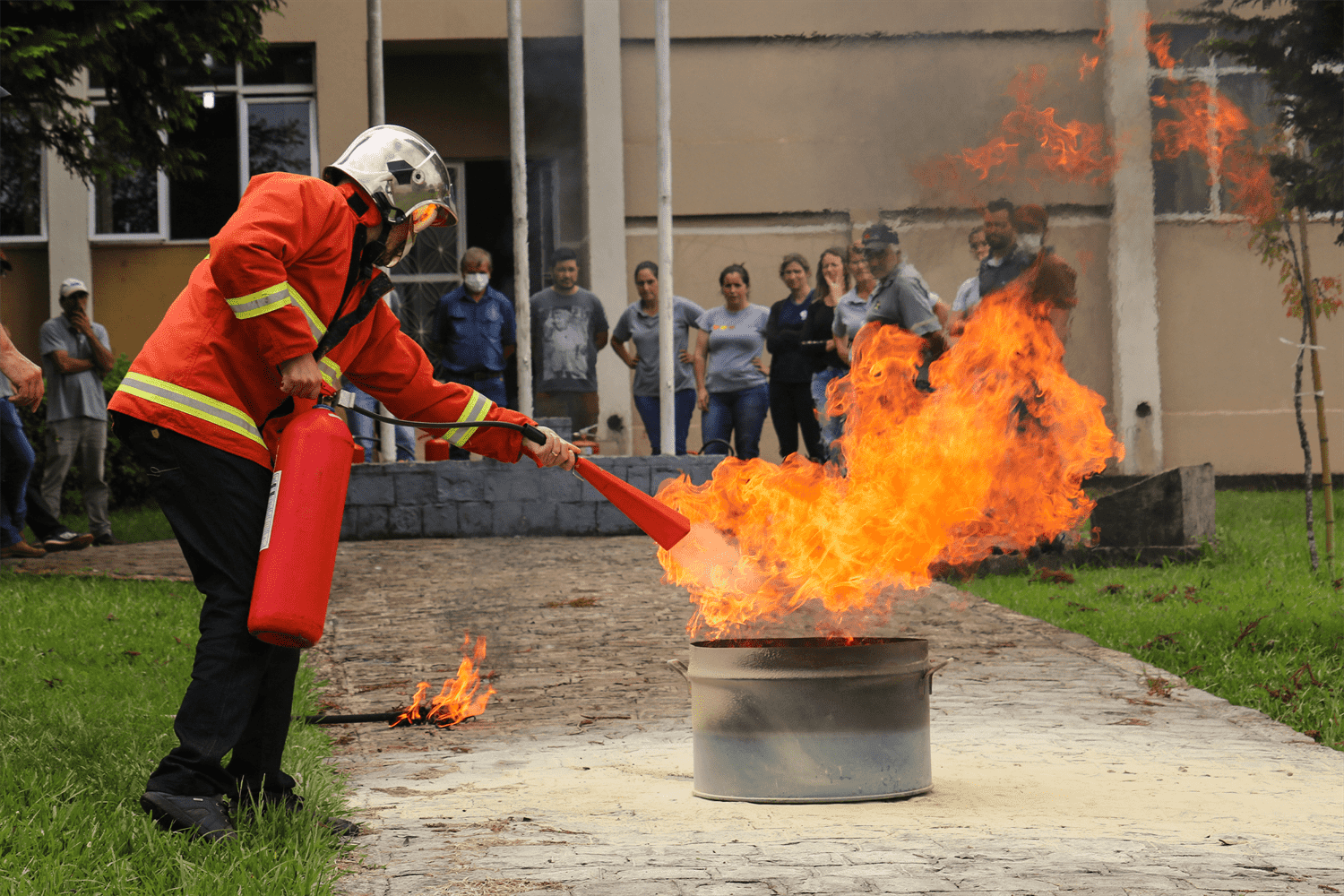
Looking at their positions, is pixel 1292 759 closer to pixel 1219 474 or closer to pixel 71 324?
pixel 71 324

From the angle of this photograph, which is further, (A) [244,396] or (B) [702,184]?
(B) [702,184]

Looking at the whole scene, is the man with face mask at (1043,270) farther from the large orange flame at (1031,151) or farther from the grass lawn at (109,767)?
the grass lawn at (109,767)

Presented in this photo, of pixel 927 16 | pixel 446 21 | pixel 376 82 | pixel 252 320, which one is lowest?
pixel 252 320

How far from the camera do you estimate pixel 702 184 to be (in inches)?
675

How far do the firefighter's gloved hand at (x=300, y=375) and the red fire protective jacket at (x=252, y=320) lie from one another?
1.1 inches

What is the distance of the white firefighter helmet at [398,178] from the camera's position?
4367 mm

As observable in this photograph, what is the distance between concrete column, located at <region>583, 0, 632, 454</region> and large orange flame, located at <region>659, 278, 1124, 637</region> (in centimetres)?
1026

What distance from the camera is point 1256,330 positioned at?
17656 mm

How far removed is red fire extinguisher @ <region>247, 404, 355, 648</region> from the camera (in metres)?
3.96

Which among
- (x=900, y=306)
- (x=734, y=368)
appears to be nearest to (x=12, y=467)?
(x=734, y=368)

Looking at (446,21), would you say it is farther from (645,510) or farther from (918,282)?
(645,510)

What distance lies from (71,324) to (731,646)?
8.75m

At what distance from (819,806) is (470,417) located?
5.89ft

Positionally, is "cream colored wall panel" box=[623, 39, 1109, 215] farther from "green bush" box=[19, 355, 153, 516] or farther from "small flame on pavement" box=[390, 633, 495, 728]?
"small flame on pavement" box=[390, 633, 495, 728]
